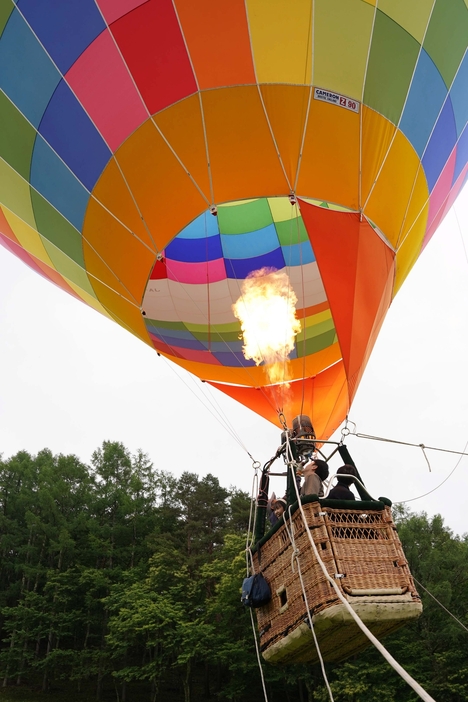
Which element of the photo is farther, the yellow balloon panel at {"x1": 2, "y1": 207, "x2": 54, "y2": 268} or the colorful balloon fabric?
the yellow balloon panel at {"x1": 2, "y1": 207, "x2": 54, "y2": 268}

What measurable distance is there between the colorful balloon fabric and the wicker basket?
1.85 m

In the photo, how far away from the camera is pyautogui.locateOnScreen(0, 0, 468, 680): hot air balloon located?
3.99 m

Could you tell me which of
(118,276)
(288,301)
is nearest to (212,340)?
(288,301)

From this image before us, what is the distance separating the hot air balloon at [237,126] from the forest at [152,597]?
729cm

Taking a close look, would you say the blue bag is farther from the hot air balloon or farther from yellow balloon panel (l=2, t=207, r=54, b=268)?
yellow balloon panel (l=2, t=207, r=54, b=268)

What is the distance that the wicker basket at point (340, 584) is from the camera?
114 inches

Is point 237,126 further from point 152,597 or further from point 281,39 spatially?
point 152,597

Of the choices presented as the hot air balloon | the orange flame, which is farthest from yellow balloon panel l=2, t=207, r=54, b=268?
the orange flame

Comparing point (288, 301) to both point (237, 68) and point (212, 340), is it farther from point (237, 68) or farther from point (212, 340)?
point (237, 68)

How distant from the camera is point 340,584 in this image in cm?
289

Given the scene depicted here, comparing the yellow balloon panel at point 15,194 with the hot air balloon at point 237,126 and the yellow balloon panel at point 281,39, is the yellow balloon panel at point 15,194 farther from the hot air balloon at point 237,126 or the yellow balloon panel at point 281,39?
the yellow balloon panel at point 281,39

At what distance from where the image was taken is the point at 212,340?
6793 millimetres

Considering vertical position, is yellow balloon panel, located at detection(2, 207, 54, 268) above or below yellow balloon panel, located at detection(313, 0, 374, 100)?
above

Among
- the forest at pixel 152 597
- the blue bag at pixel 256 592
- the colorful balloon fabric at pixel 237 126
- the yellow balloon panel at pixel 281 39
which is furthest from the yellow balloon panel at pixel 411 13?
the forest at pixel 152 597
